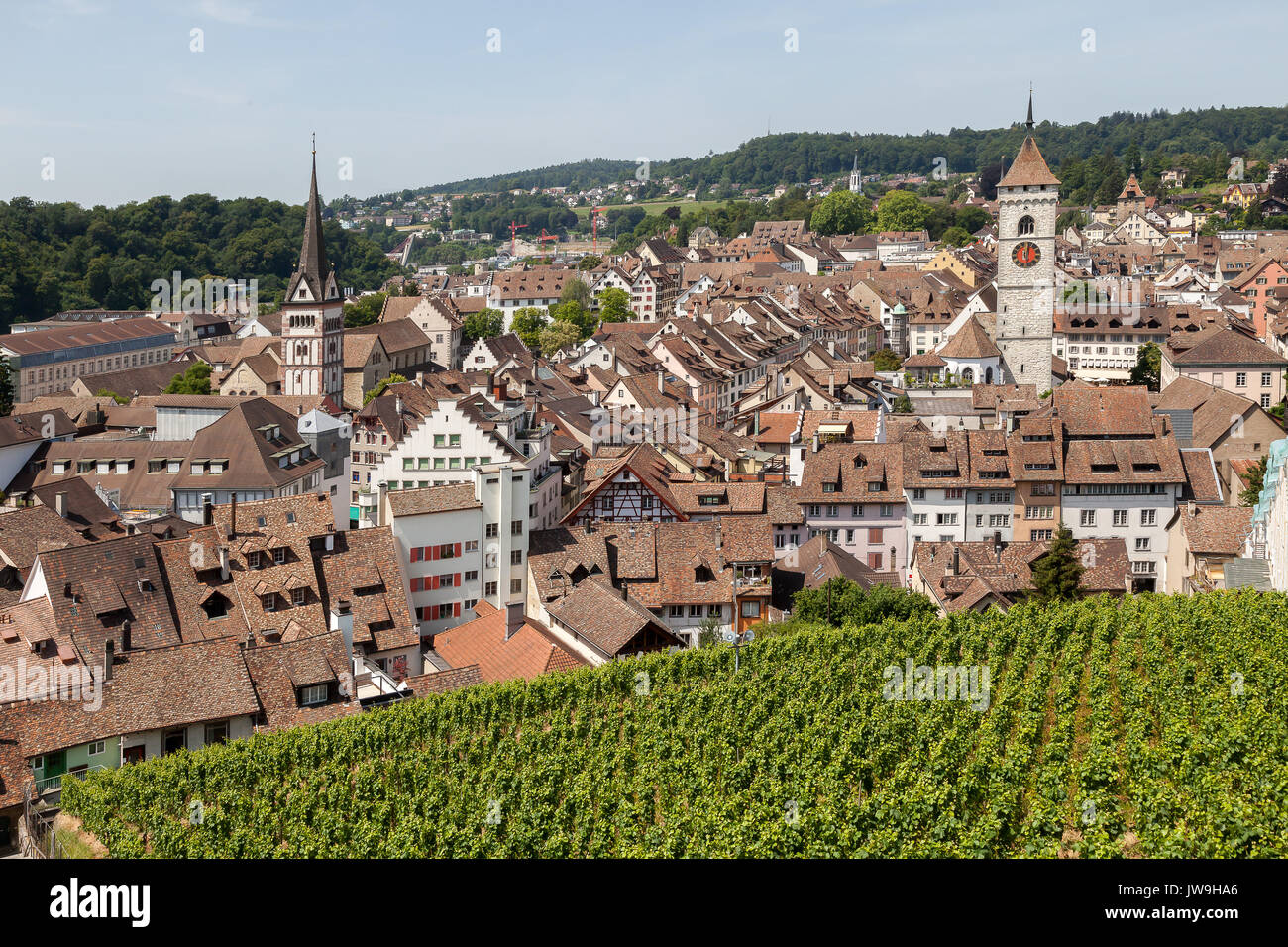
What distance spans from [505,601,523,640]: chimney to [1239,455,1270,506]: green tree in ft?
102

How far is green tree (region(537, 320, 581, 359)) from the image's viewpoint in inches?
4783

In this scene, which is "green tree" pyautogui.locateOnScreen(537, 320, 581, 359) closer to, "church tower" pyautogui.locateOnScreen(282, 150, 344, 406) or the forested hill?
"church tower" pyautogui.locateOnScreen(282, 150, 344, 406)

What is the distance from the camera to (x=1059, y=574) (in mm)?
49812

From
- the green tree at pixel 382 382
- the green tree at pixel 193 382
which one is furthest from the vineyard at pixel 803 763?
the green tree at pixel 193 382

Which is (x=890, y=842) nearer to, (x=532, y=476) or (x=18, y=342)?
(x=532, y=476)

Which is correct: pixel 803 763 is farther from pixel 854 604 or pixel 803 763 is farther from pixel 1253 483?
pixel 1253 483

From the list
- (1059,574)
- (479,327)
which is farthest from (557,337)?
(1059,574)

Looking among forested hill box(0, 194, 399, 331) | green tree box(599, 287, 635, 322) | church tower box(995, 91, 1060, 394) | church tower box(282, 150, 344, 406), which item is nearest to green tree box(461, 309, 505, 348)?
green tree box(599, 287, 635, 322)

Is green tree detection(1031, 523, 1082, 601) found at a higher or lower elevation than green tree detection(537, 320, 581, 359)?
lower

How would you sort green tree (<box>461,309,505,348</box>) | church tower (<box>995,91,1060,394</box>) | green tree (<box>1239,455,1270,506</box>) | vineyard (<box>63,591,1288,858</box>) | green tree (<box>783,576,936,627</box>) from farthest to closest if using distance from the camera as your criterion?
green tree (<box>461,309,505,348</box>) → church tower (<box>995,91,1060,394</box>) → green tree (<box>1239,455,1270,506</box>) → green tree (<box>783,576,936,627</box>) → vineyard (<box>63,591,1288,858</box>)
